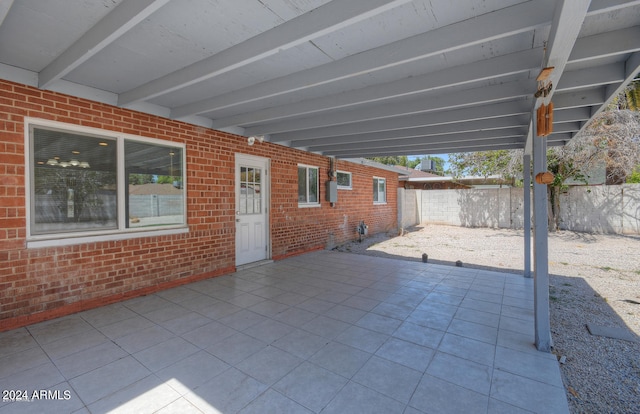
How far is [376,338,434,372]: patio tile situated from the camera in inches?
104

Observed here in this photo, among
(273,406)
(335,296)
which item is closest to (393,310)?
(335,296)

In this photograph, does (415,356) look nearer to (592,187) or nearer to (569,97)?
(569,97)

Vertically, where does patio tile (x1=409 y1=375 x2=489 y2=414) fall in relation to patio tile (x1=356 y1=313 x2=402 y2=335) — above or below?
below

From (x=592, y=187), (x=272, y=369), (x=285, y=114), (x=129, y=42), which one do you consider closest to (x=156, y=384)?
(x=272, y=369)

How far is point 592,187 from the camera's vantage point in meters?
10.7

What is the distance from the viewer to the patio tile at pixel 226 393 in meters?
2.09

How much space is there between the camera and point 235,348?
2895mm

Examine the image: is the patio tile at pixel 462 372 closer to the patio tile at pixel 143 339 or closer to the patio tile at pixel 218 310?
the patio tile at pixel 218 310

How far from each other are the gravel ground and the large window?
201 inches

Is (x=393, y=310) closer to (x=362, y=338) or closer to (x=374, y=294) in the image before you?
(x=374, y=294)

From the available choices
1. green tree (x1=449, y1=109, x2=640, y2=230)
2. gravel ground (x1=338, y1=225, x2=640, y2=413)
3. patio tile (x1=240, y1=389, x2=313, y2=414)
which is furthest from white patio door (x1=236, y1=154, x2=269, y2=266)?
green tree (x1=449, y1=109, x2=640, y2=230)

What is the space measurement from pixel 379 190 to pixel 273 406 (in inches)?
421

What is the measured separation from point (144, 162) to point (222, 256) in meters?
2.12

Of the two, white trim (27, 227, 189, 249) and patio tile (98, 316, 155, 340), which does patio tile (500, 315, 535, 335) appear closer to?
A: patio tile (98, 316, 155, 340)
